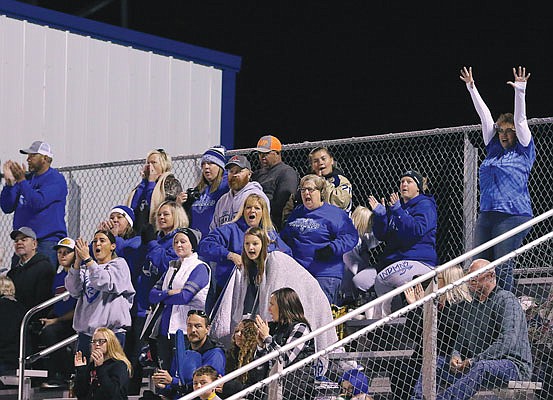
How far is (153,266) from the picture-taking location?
412 inches

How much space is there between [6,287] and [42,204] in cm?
102

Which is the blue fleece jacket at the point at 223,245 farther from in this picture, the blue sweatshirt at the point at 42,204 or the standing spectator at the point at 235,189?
the blue sweatshirt at the point at 42,204

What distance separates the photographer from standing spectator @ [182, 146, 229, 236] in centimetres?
1086

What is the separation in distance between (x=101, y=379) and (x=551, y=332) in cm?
320

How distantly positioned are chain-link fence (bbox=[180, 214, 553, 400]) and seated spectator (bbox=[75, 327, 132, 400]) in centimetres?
123

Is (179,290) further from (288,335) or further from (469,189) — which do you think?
(469,189)

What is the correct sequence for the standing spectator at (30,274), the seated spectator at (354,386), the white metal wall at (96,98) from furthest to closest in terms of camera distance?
the white metal wall at (96,98) < the standing spectator at (30,274) < the seated spectator at (354,386)

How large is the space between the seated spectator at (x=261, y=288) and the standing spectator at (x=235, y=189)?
0.78 metres

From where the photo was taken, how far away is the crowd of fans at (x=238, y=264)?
30.0 feet

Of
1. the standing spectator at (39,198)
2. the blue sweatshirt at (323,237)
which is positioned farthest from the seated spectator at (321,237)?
the standing spectator at (39,198)

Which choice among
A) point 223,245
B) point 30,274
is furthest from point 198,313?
point 30,274

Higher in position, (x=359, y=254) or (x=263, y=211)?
(x=263, y=211)

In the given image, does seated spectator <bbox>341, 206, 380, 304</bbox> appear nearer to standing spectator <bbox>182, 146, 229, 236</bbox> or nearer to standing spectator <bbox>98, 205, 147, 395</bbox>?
standing spectator <bbox>182, 146, 229, 236</bbox>

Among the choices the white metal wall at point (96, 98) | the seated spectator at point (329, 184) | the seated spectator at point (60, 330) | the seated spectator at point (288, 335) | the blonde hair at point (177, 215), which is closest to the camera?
the seated spectator at point (288, 335)
